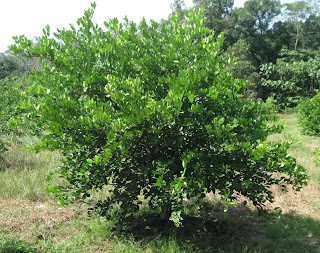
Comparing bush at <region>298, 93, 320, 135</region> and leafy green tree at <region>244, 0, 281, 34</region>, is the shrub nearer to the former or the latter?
leafy green tree at <region>244, 0, 281, 34</region>

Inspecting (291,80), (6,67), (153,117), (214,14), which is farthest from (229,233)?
(6,67)

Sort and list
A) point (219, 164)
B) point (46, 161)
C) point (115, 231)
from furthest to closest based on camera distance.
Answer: point (46, 161), point (115, 231), point (219, 164)

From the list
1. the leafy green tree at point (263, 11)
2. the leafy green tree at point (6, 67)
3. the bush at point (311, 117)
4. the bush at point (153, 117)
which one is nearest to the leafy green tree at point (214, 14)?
the leafy green tree at point (263, 11)

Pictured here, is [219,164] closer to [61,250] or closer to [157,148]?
[157,148]

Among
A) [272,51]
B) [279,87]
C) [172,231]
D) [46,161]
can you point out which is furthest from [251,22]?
[172,231]

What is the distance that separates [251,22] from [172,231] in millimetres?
26883

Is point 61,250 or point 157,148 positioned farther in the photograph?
point 61,250

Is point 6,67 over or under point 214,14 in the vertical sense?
under

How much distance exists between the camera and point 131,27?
3629 millimetres

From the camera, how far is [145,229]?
4.06 meters

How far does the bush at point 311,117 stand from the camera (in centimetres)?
1102

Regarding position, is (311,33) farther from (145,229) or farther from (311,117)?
(145,229)

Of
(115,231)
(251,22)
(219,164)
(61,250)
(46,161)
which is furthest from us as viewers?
→ (251,22)

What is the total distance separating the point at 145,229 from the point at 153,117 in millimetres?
1821
